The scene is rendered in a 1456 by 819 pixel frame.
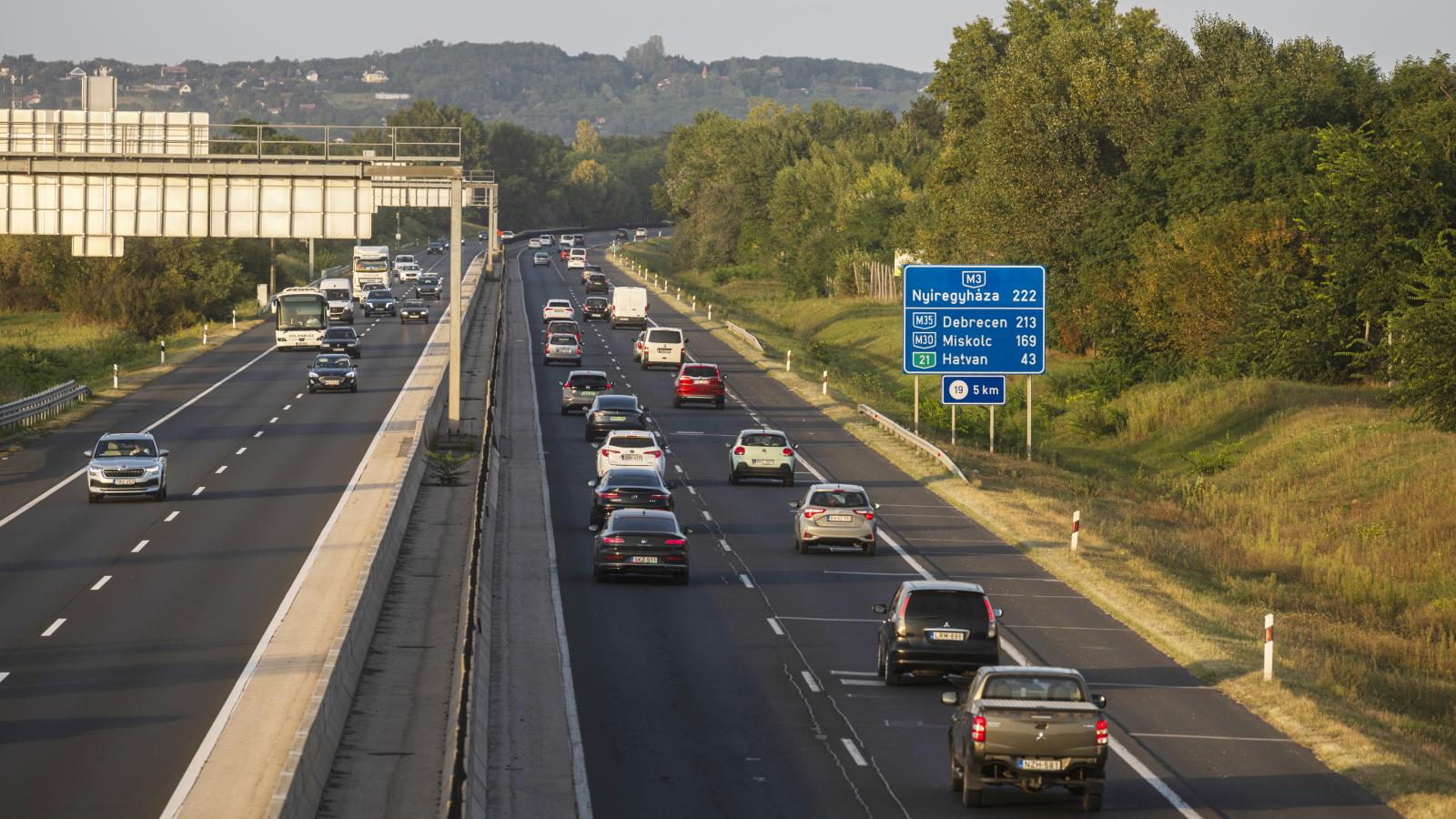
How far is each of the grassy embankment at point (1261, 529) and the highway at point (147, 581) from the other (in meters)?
13.9

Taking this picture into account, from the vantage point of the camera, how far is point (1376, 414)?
5747cm

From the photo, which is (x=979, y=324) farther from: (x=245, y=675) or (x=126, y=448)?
(x=245, y=675)

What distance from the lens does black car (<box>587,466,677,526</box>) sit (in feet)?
123

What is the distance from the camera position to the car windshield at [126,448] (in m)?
42.3

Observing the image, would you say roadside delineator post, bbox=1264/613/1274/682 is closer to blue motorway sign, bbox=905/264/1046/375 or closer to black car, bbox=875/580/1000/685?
black car, bbox=875/580/1000/685

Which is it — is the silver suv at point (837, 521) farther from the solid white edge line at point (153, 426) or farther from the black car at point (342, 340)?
the black car at point (342, 340)

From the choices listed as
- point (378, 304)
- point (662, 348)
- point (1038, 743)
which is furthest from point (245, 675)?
point (378, 304)

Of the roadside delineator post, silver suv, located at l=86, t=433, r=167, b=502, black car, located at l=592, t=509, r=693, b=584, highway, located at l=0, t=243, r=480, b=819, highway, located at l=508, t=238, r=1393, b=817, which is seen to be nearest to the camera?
highway, located at l=508, t=238, r=1393, b=817

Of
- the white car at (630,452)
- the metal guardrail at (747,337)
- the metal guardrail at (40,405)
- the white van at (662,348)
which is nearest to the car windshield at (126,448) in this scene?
the white car at (630,452)

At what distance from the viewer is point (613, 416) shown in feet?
179

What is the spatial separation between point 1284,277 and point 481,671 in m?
52.9

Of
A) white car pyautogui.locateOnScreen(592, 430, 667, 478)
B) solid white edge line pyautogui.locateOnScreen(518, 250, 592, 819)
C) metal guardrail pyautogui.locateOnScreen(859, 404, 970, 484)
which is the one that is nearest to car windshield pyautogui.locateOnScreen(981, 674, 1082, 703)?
solid white edge line pyautogui.locateOnScreen(518, 250, 592, 819)

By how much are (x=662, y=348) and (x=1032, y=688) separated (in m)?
59.7

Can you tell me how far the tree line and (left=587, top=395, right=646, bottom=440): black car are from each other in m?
22.6
